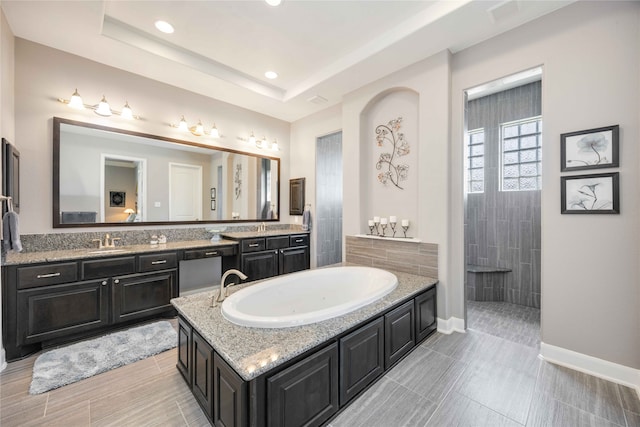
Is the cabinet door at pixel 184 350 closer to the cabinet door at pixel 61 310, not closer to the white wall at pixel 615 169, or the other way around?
the cabinet door at pixel 61 310

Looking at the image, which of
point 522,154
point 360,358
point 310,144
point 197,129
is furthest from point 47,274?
point 522,154

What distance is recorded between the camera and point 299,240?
4.52 m

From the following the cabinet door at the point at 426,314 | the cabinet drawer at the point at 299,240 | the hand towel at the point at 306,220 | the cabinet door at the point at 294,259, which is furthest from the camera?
the hand towel at the point at 306,220

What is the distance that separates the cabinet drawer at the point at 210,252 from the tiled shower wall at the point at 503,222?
3.28 meters

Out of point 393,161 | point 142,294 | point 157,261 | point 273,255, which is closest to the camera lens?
point 142,294

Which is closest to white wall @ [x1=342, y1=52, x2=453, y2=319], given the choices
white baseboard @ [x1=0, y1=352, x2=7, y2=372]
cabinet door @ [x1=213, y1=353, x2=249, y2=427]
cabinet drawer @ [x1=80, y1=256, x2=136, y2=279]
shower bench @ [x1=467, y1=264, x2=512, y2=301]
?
shower bench @ [x1=467, y1=264, x2=512, y2=301]

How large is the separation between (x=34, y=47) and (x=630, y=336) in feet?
19.7

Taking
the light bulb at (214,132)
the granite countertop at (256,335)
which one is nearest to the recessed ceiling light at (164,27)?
the light bulb at (214,132)

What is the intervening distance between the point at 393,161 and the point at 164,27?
2.92 meters

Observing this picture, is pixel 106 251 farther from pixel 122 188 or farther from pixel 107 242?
pixel 122 188

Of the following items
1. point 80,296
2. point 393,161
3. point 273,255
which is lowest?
point 80,296

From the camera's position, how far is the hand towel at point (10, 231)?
6.95ft

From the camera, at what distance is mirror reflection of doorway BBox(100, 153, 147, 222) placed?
10.3 ft

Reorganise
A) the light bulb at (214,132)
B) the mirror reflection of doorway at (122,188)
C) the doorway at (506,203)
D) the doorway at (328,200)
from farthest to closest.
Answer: the doorway at (328,200) → the light bulb at (214,132) → the doorway at (506,203) → the mirror reflection of doorway at (122,188)
